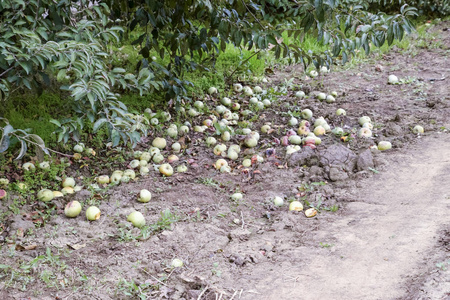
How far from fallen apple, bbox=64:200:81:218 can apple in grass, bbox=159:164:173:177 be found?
867 millimetres

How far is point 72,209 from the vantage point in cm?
326

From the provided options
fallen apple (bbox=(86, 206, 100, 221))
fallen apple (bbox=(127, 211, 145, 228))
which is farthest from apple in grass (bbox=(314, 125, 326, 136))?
fallen apple (bbox=(86, 206, 100, 221))

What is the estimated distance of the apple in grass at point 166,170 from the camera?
155 inches

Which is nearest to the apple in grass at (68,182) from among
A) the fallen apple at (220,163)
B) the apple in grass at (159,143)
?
the apple in grass at (159,143)

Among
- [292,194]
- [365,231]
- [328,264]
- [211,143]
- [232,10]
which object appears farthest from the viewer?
[211,143]

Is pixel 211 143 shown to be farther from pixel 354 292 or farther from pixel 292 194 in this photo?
pixel 354 292

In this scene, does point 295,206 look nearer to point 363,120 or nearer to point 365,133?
point 365,133

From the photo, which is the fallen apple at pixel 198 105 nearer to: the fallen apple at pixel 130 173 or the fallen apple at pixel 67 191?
the fallen apple at pixel 130 173

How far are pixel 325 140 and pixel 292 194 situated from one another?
1.13 m

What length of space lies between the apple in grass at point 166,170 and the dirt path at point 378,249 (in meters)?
1.51

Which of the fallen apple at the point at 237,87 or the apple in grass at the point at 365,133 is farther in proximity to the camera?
the fallen apple at the point at 237,87

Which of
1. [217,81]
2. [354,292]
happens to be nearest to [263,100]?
[217,81]

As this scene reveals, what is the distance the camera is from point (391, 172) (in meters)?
3.79

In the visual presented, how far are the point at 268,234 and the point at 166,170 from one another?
1.26 metres
